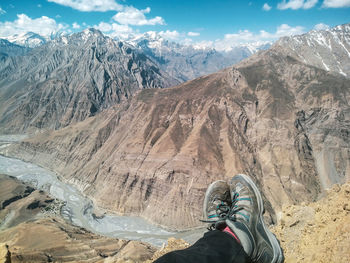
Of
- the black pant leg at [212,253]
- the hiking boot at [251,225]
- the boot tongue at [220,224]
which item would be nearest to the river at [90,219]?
the hiking boot at [251,225]

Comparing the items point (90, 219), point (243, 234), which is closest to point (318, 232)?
point (243, 234)

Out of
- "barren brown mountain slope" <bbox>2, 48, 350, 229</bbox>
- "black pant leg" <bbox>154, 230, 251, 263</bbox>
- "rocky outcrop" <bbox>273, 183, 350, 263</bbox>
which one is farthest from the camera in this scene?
"barren brown mountain slope" <bbox>2, 48, 350, 229</bbox>

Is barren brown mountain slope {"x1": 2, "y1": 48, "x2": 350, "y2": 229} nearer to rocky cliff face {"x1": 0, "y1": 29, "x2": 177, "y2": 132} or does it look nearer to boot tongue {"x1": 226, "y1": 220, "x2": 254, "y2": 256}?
boot tongue {"x1": 226, "y1": 220, "x2": 254, "y2": 256}

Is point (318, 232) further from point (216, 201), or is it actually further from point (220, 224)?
point (220, 224)

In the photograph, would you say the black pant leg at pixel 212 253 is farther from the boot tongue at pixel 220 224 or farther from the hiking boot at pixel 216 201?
the hiking boot at pixel 216 201

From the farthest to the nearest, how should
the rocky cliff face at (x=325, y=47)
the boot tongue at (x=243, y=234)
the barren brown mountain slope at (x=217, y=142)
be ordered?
the rocky cliff face at (x=325, y=47)
the barren brown mountain slope at (x=217, y=142)
the boot tongue at (x=243, y=234)

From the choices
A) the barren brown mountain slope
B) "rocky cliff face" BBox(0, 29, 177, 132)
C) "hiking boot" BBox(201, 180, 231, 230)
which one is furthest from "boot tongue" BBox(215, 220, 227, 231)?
"rocky cliff face" BBox(0, 29, 177, 132)
